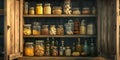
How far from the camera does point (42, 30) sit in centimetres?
368

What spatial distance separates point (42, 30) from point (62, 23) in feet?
0.92

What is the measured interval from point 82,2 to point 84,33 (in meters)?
0.41

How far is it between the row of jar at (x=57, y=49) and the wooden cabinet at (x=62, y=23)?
64 mm

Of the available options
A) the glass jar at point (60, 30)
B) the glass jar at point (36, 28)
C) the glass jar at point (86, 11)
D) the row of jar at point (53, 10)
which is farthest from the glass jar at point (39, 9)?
the glass jar at point (86, 11)

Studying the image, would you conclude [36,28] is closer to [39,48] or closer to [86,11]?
[39,48]

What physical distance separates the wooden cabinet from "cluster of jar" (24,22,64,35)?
49 mm

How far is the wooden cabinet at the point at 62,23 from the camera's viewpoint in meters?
3.28

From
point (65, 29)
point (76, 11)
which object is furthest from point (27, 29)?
point (76, 11)

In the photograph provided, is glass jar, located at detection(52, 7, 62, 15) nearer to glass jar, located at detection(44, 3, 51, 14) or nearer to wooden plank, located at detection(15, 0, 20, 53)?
glass jar, located at detection(44, 3, 51, 14)

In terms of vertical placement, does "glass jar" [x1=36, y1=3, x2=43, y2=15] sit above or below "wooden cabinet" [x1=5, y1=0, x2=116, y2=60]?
above

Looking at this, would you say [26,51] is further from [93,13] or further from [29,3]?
[93,13]

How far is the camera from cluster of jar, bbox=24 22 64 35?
12.0ft

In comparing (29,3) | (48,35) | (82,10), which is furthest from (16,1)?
(82,10)

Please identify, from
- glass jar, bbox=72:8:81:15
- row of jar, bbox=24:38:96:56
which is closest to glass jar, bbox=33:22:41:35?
row of jar, bbox=24:38:96:56
